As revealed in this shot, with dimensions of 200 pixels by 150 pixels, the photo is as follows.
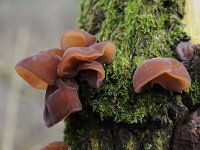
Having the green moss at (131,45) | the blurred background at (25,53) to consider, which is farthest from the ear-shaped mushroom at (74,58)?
the blurred background at (25,53)

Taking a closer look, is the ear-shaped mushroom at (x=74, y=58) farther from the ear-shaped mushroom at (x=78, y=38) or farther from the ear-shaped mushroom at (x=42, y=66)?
the ear-shaped mushroom at (x=78, y=38)

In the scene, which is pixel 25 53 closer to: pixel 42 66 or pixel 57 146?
pixel 57 146

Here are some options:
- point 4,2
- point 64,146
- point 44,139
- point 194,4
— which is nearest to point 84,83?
point 64,146

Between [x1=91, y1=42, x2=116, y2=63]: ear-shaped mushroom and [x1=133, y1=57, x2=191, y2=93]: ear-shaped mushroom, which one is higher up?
[x1=91, y1=42, x2=116, y2=63]: ear-shaped mushroom

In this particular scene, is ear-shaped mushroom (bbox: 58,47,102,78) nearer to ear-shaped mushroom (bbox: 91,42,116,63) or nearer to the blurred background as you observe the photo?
ear-shaped mushroom (bbox: 91,42,116,63)

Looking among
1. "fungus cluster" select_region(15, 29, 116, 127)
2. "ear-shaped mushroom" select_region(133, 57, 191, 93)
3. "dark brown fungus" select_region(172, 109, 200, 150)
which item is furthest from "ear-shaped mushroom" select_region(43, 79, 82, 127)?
"dark brown fungus" select_region(172, 109, 200, 150)

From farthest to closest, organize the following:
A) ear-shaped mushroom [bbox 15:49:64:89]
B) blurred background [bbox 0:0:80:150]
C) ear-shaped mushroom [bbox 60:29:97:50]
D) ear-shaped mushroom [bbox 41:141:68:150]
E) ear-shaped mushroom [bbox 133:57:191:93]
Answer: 1. blurred background [bbox 0:0:80:150]
2. ear-shaped mushroom [bbox 41:141:68:150]
3. ear-shaped mushroom [bbox 60:29:97:50]
4. ear-shaped mushroom [bbox 15:49:64:89]
5. ear-shaped mushroom [bbox 133:57:191:93]

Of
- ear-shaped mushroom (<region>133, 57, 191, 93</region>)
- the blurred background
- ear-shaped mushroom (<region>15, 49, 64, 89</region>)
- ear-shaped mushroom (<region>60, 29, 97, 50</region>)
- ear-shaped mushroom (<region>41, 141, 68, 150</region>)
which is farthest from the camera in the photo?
the blurred background
